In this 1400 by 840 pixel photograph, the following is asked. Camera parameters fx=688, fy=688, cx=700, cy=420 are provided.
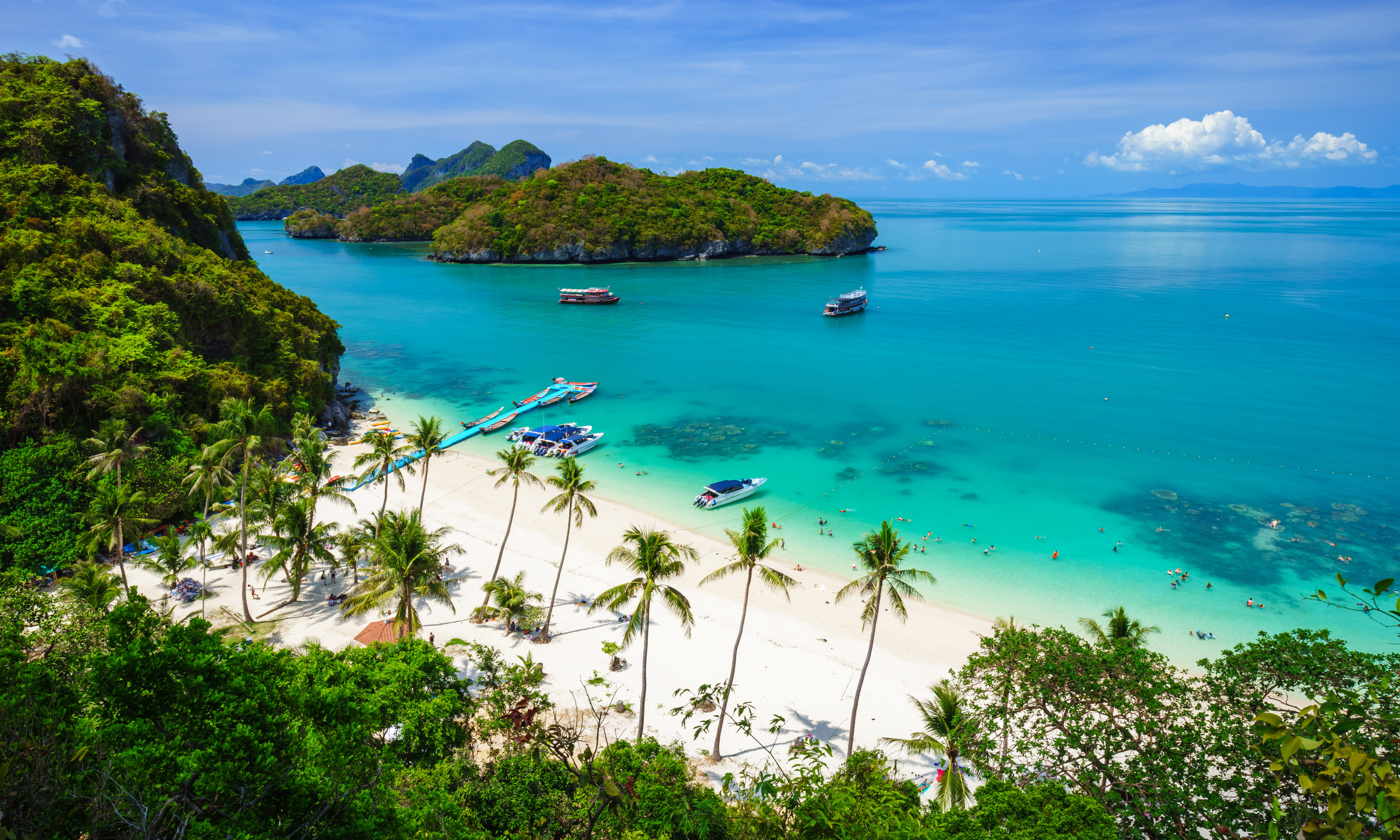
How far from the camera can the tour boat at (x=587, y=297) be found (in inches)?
4173

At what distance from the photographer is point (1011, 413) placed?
2186 inches

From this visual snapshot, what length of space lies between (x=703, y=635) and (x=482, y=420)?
105 feet

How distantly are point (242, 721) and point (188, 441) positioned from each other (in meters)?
30.5

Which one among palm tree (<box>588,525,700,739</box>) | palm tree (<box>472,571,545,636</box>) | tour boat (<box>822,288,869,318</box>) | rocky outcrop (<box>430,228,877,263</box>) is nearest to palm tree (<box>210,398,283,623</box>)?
palm tree (<box>472,571,545,636</box>)

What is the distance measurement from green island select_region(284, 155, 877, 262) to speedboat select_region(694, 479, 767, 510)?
12422cm

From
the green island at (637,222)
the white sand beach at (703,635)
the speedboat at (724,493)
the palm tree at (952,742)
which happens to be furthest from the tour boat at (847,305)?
the palm tree at (952,742)

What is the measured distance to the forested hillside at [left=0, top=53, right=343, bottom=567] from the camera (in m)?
30.8

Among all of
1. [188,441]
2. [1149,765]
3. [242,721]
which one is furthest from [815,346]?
[242,721]

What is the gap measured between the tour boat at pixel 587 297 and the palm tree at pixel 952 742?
93281 mm

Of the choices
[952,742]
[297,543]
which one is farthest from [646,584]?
[297,543]

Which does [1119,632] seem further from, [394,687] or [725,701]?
[394,687]

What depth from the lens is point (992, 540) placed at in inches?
1415

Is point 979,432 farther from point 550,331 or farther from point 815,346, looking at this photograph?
point 550,331

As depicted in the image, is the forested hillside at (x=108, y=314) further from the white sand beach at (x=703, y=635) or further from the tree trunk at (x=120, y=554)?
the white sand beach at (x=703, y=635)
